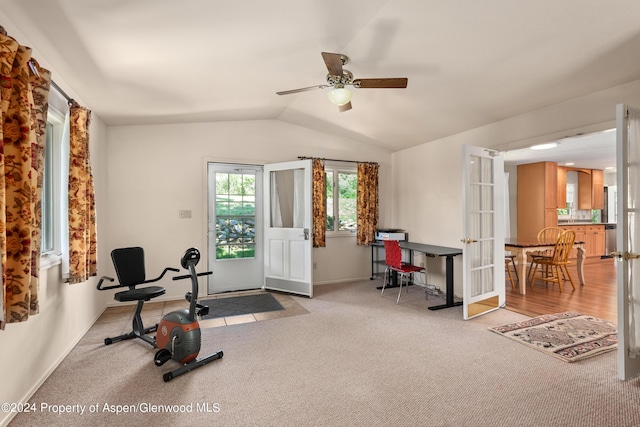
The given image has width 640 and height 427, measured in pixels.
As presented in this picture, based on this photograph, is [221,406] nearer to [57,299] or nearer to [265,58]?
[57,299]

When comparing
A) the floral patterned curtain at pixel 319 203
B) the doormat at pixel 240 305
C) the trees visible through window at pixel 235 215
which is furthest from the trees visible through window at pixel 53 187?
the floral patterned curtain at pixel 319 203

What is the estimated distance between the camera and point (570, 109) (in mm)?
3359

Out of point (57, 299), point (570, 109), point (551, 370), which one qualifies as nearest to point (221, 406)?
point (57, 299)

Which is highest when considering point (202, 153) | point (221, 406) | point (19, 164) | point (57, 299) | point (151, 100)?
point (151, 100)

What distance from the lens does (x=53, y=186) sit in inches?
115

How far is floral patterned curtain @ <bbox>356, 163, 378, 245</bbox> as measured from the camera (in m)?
5.70

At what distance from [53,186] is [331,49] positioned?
8.99 feet

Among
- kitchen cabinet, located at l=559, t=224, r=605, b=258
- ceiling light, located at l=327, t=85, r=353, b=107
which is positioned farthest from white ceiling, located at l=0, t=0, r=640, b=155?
kitchen cabinet, located at l=559, t=224, r=605, b=258

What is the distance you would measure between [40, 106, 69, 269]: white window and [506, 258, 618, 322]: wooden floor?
16.4 feet

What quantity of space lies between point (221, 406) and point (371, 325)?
6.21 feet

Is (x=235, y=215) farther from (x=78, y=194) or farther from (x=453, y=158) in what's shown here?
(x=453, y=158)

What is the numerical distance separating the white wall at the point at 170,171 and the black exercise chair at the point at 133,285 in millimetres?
1111

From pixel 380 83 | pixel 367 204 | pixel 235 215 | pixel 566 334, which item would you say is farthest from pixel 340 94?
pixel 566 334

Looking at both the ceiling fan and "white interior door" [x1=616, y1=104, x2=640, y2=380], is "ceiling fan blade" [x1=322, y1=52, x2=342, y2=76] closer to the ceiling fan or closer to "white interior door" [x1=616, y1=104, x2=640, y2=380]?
the ceiling fan
